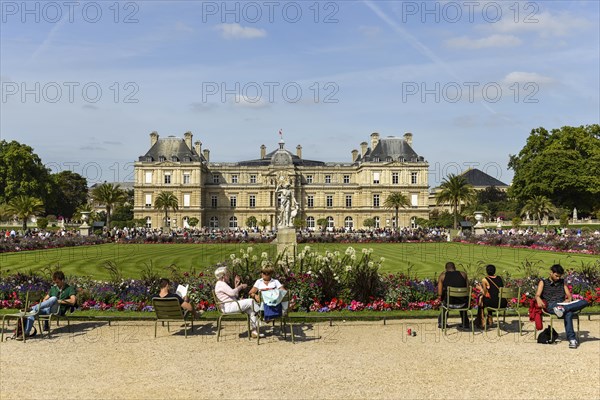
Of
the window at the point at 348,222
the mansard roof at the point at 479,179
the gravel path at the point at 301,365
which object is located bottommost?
the gravel path at the point at 301,365

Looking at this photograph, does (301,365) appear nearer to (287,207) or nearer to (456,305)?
(456,305)

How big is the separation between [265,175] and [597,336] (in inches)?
2707

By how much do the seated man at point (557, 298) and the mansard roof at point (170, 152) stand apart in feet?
220

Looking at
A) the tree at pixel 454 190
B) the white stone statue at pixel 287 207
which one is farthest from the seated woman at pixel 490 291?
the tree at pixel 454 190

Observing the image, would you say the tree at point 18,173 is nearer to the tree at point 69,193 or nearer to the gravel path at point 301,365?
the tree at point 69,193

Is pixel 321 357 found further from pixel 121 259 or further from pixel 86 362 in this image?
pixel 121 259

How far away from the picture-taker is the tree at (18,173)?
55344 mm

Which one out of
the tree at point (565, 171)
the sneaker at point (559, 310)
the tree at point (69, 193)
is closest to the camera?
the sneaker at point (559, 310)

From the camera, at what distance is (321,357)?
7.56 metres

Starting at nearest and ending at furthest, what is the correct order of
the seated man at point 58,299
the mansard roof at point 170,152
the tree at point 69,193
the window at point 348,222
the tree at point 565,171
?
the seated man at point 58,299
the tree at point 565,171
the tree at point 69,193
the mansard roof at point 170,152
the window at point 348,222

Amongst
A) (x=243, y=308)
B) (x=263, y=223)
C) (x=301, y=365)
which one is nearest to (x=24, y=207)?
(x=263, y=223)

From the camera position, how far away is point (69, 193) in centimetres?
7631

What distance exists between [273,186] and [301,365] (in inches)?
2685

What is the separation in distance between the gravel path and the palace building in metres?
62.5
